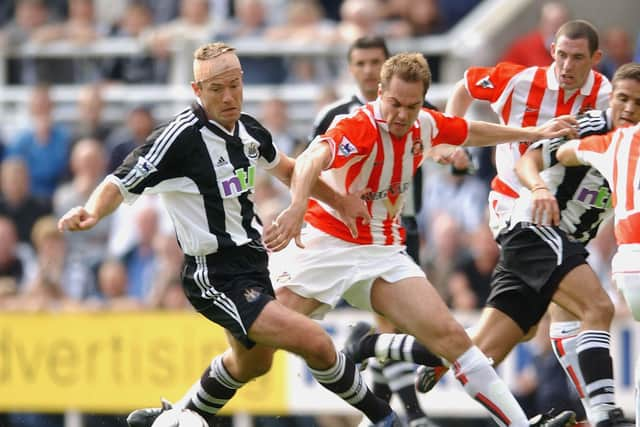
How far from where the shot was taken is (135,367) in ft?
41.4

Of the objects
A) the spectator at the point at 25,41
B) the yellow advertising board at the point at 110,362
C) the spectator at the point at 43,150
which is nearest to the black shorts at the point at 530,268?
the yellow advertising board at the point at 110,362

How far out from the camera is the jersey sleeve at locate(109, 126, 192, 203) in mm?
7891

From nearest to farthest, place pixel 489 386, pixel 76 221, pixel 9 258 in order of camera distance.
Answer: pixel 76 221
pixel 489 386
pixel 9 258

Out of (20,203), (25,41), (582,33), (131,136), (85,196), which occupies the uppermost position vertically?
(582,33)

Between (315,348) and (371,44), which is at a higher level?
(371,44)

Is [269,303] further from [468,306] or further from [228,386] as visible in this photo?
[468,306]

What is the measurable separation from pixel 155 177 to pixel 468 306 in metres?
4.85

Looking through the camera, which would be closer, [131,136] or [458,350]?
[458,350]

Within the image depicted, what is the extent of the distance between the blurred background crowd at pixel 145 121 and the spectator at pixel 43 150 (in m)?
0.01

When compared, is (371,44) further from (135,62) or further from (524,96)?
(135,62)

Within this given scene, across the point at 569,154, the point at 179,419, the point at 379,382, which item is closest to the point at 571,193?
the point at 569,154

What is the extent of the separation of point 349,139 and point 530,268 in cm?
136

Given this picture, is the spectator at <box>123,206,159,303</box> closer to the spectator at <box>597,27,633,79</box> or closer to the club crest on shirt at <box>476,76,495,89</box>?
the spectator at <box>597,27,633,79</box>

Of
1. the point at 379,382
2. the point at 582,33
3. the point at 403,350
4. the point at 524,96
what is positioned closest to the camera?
the point at 582,33
